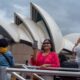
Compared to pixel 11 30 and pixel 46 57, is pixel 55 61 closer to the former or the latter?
pixel 46 57

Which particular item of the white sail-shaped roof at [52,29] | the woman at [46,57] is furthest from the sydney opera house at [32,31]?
the woman at [46,57]

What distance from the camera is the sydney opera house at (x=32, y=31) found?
31578mm

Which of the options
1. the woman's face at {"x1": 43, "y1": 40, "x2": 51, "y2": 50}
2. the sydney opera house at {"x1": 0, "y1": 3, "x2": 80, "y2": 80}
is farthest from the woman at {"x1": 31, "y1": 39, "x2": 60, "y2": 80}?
the sydney opera house at {"x1": 0, "y1": 3, "x2": 80, "y2": 80}

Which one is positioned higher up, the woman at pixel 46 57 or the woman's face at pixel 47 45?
the woman's face at pixel 47 45

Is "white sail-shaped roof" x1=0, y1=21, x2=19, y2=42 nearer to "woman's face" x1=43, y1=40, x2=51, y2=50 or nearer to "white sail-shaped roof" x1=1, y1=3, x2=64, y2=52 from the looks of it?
"white sail-shaped roof" x1=1, y1=3, x2=64, y2=52

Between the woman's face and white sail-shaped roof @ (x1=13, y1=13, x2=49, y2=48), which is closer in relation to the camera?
the woman's face

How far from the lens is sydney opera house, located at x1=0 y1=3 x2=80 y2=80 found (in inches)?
1243

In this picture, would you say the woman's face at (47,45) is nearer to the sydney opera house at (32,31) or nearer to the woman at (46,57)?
the woman at (46,57)

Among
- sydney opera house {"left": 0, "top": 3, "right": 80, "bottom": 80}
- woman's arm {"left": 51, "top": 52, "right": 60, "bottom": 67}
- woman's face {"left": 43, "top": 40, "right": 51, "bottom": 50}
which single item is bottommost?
woman's arm {"left": 51, "top": 52, "right": 60, "bottom": 67}

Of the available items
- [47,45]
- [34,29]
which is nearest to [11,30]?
[34,29]

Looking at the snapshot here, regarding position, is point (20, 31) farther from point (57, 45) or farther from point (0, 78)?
point (0, 78)

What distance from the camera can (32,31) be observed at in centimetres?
3109

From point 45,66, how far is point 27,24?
27584 mm

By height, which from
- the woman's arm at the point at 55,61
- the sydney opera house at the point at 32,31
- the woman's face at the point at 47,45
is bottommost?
the woman's arm at the point at 55,61
